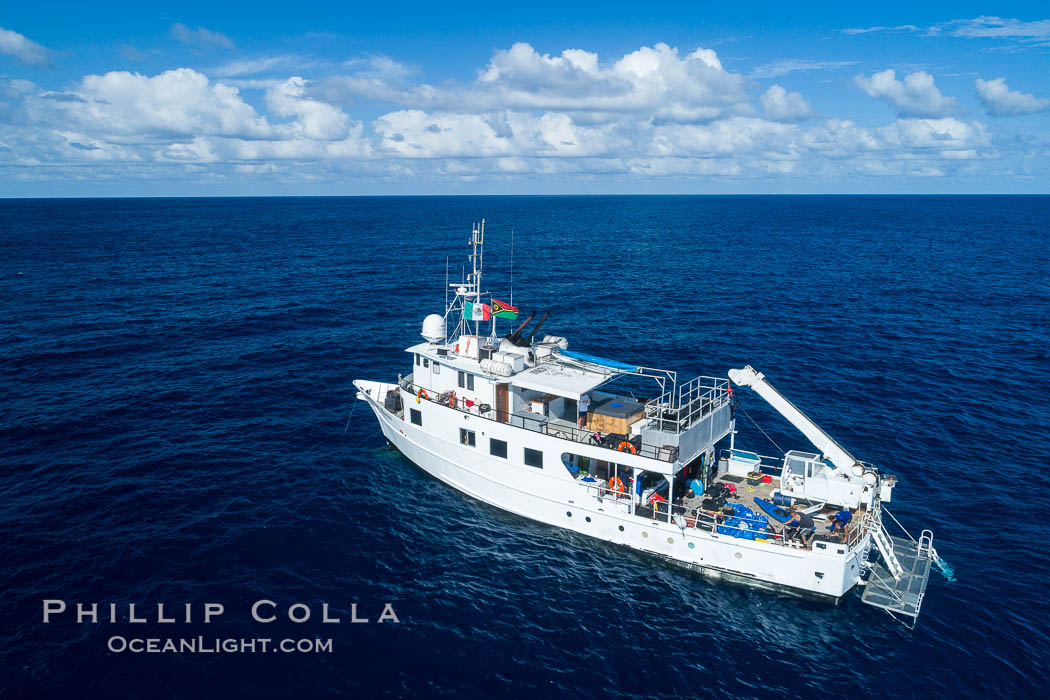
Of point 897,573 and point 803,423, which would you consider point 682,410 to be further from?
point 897,573

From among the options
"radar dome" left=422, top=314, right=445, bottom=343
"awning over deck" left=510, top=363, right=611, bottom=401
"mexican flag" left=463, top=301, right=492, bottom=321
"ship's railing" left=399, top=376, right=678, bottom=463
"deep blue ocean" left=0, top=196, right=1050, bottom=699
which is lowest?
"deep blue ocean" left=0, top=196, right=1050, bottom=699

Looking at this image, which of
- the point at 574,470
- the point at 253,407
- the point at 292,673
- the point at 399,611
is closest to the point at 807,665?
the point at 574,470

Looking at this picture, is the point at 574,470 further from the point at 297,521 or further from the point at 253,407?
the point at 253,407

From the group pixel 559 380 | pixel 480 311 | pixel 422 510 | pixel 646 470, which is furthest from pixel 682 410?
pixel 422 510

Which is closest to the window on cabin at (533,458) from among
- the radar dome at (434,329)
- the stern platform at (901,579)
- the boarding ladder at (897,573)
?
the radar dome at (434,329)

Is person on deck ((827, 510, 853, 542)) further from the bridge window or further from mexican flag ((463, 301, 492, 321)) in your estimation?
mexican flag ((463, 301, 492, 321))

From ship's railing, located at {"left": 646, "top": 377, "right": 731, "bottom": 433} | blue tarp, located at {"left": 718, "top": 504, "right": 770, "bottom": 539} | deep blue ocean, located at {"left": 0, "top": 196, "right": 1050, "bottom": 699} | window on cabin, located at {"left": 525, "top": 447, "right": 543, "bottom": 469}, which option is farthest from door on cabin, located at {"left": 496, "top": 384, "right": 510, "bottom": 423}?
blue tarp, located at {"left": 718, "top": 504, "right": 770, "bottom": 539}

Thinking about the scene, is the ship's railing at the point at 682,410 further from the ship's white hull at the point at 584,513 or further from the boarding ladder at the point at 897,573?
the boarding ladder at the point at 897,573
